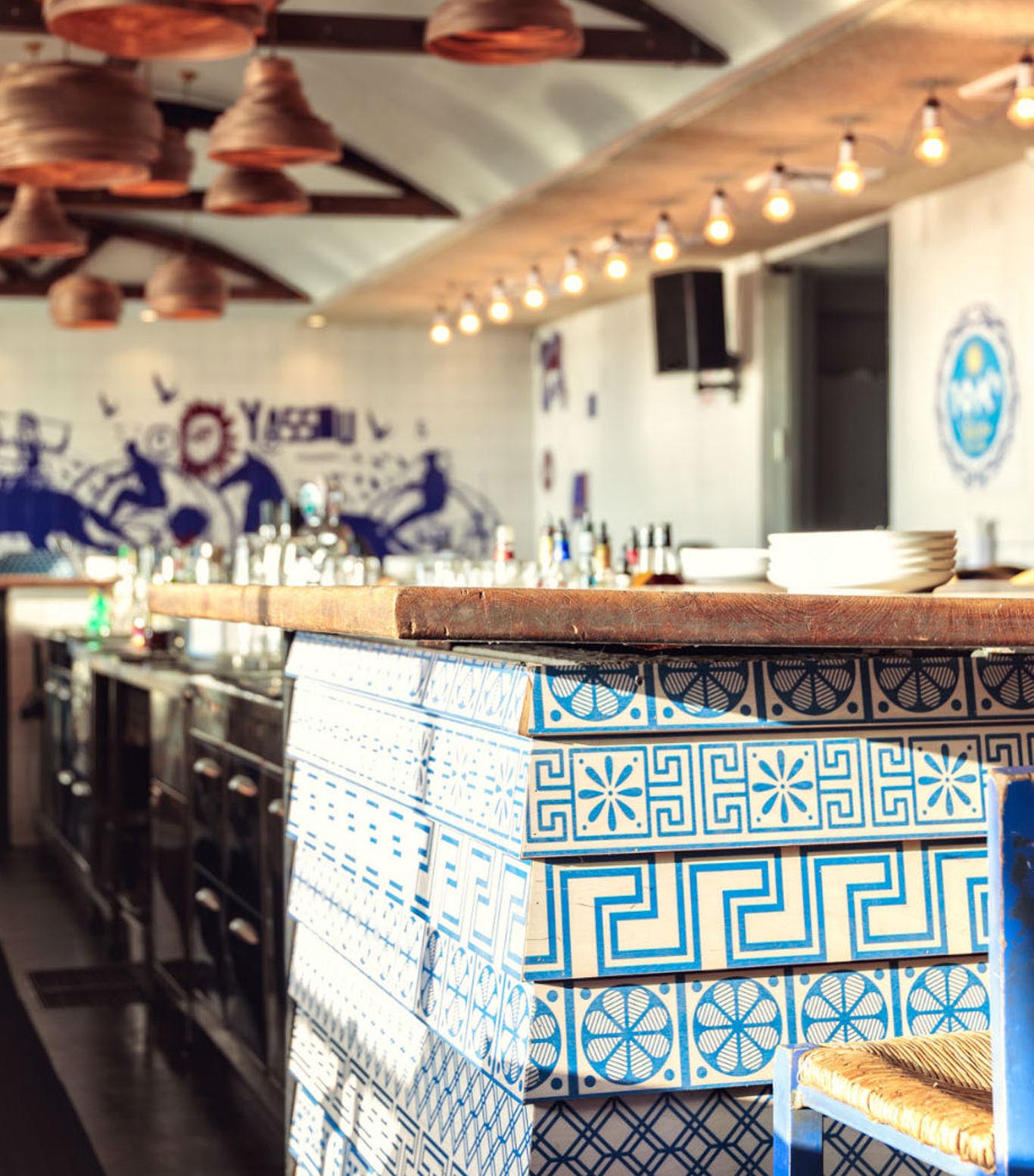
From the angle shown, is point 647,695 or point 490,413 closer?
point 647,695

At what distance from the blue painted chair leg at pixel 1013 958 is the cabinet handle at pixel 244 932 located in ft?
8.28

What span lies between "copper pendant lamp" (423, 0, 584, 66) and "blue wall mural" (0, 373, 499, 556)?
27.5 feet

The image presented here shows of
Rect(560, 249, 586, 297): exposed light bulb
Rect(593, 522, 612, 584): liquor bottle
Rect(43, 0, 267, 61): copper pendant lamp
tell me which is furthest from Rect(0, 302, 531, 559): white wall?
Rect(43, 0, 267, 61): copper pendant lamp

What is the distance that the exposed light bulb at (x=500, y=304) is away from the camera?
10.7m

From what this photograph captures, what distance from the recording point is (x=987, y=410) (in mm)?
7660

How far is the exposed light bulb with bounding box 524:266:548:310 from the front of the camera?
10.2 m

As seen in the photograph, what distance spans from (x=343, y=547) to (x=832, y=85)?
9.03ft

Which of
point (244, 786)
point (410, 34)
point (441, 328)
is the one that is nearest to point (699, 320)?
point (441, 328)

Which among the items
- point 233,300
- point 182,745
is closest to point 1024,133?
point 182,745

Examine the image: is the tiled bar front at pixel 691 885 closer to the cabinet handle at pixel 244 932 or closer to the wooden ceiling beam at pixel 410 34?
the cabinet handle at pixel 244 932

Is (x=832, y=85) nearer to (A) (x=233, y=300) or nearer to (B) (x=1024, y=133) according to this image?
(B) (x=1024, y=133)

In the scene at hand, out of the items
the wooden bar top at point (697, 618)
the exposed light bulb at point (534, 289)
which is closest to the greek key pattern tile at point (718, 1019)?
the wooden bar top at point (697, 618)

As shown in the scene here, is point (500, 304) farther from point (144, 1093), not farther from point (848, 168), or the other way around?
point (144, 1093)

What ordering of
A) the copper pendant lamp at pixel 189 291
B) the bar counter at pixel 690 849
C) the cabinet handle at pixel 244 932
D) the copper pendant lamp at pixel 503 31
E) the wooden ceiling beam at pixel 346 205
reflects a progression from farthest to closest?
the wooden ceiling beam at pixel 346 205, the copper pendant lamp at pixel 189 291, the copper pendant lamp at pixel 503 31, the cabinet handle at pixel 244 932, the bar counter at pixel 690 849
